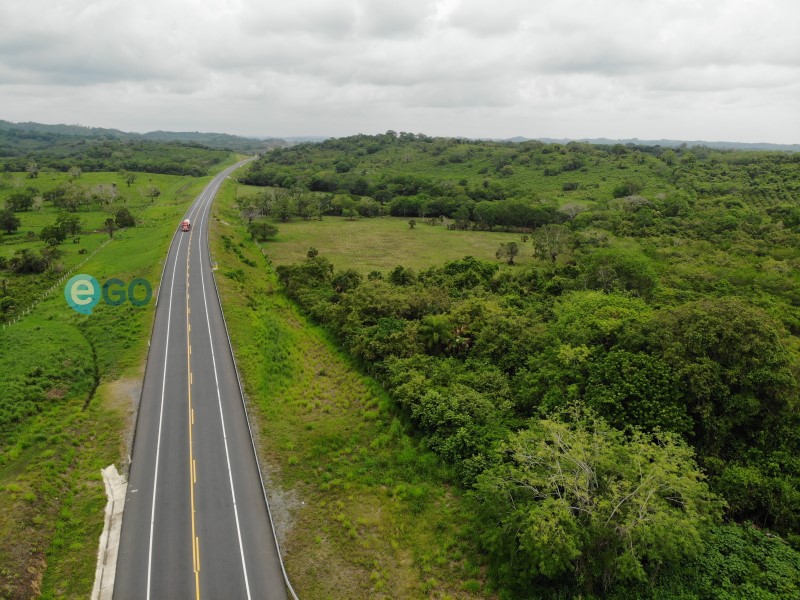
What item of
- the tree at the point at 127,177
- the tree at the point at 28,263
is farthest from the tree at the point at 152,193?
the tree at the point at 28,263

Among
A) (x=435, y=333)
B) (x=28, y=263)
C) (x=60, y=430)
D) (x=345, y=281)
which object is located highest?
(x=28, y=263)

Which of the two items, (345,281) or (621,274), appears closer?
(621,274)

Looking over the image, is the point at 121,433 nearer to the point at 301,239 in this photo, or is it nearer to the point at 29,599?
the point at 29,599

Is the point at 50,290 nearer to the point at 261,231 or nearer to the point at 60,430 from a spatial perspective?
the point at 60,430

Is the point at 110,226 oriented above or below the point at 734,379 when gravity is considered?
above

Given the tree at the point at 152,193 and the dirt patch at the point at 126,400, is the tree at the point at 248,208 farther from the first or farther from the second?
the dirt patch at the point at 126,400

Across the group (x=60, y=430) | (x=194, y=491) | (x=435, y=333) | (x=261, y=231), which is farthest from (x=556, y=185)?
(x=60, y=430)
